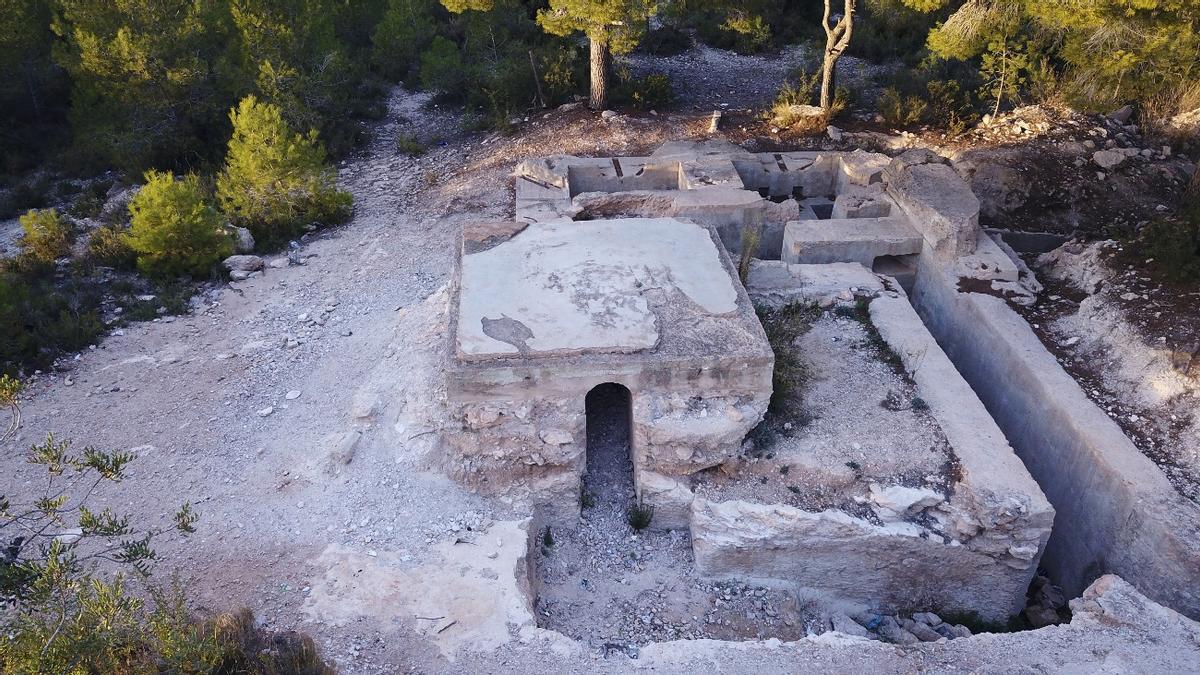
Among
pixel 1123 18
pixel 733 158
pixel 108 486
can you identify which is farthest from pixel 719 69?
pixel 108 486

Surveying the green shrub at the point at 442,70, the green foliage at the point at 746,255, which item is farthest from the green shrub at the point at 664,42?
the green foliage at the point at 746,255

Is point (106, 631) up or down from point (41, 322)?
up

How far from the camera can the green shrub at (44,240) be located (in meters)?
9.02

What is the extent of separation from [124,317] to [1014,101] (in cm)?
1223

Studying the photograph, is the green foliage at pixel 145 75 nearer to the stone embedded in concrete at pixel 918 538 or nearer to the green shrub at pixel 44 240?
the green shrub at pixel 44 240

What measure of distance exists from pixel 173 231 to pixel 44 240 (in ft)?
6.06

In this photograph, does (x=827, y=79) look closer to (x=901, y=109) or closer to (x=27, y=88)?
(x=901, y=109)

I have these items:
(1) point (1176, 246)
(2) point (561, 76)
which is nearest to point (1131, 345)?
(1) point (1176, 246)

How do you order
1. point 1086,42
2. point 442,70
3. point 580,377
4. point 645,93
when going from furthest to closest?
point 442,70
point 645,93
point 1086,42
point 580,377

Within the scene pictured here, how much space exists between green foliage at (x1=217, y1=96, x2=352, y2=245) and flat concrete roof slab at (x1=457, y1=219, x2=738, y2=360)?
3966mm

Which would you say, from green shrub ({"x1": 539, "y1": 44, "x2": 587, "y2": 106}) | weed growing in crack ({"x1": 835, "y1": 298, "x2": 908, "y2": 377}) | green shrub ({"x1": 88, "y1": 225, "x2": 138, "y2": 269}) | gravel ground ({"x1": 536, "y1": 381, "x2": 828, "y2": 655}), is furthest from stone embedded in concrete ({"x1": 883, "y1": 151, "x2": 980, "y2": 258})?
green shrub ({"x1": 88, "y1": 225, "x2": 138, "y2": 269})

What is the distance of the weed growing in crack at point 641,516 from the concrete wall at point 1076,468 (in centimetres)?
327

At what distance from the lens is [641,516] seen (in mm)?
5980

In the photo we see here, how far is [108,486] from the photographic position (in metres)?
5.93
